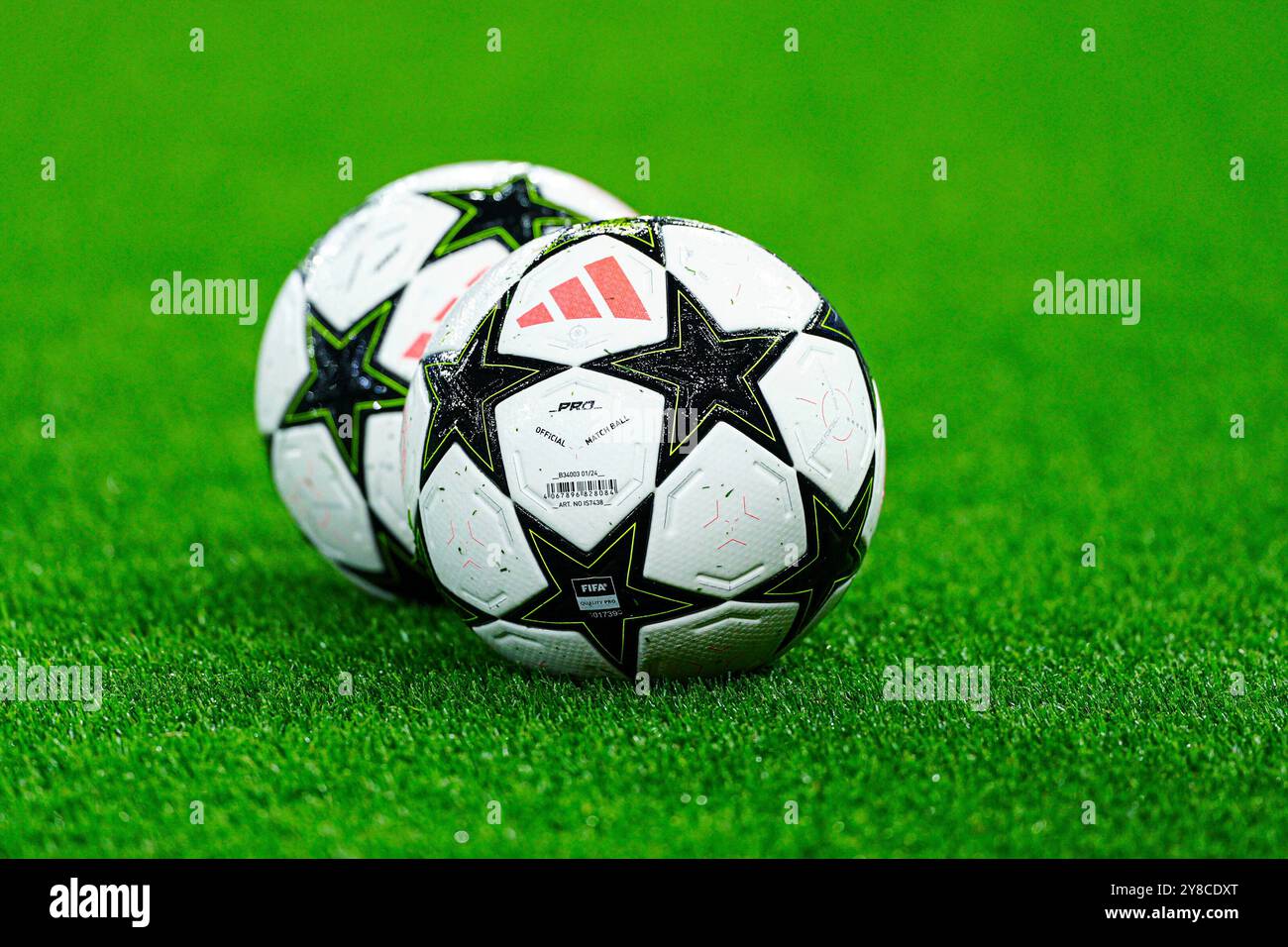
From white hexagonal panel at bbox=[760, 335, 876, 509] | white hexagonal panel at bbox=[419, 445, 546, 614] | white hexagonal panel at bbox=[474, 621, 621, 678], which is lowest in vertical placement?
white hexagonal panel at bbox=[474, 621, 621, 678]

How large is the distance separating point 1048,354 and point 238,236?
7.35 meters

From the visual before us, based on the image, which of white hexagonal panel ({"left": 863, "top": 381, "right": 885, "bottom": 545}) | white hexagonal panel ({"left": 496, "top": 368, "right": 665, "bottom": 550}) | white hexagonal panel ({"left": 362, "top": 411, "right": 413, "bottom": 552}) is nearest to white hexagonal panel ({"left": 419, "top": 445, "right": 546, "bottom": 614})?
white hexagonal panel ({"left": 496, "top": 368, "right": 665, "bottom": 550})

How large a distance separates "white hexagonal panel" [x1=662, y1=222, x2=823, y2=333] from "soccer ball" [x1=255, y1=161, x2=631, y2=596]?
0.97 m

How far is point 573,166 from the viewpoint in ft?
50.0

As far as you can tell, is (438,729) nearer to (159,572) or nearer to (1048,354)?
(159,572)

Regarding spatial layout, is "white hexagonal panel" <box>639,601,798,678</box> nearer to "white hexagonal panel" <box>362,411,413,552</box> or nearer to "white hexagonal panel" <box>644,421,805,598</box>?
"white hexagonal panel" <box>644,421,805,598</box>

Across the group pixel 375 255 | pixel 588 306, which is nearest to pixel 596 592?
pixel 588 306

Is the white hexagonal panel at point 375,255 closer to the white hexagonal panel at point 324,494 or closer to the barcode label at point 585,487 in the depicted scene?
the white hexagonal panel at point 324,494

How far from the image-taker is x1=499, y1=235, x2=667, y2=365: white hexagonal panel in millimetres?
4359

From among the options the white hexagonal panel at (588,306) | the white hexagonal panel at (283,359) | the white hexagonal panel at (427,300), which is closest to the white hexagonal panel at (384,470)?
the white hexagonal panel at (427,300)

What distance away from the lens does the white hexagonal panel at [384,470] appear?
5246mm

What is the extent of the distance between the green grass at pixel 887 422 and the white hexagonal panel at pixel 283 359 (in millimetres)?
841

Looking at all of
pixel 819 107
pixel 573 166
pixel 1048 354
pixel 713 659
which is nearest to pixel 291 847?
pixel 713 659

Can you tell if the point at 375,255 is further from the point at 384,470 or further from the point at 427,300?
the point at 384,470
